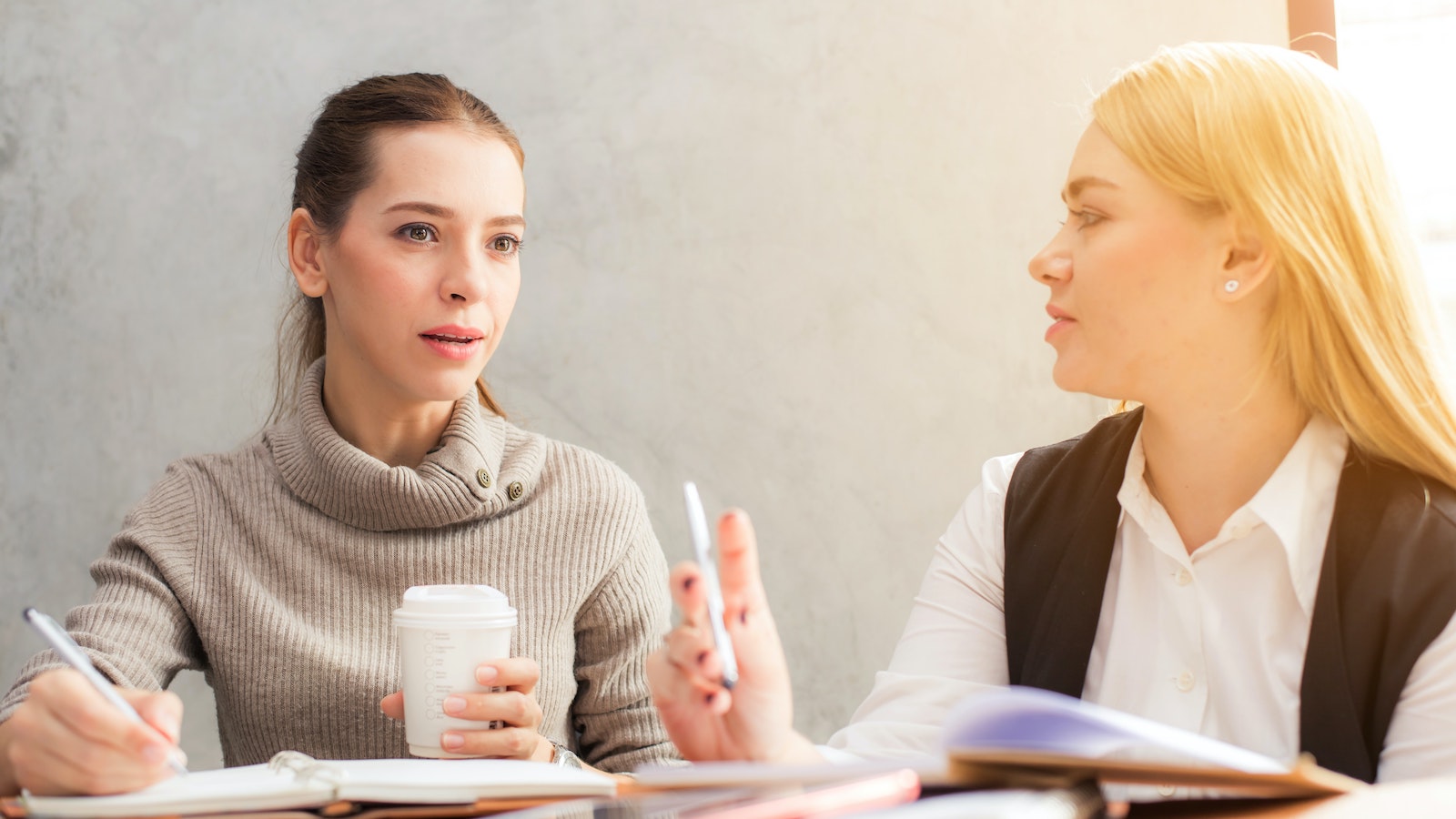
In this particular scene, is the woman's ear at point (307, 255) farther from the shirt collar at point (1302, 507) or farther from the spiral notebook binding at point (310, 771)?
the shirt collar at point (1302, 507)

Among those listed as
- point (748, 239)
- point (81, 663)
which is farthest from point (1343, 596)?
point (748, 239)

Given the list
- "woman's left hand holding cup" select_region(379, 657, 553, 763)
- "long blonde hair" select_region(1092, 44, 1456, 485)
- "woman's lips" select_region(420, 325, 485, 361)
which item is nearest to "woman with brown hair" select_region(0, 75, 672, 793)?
"woman's lips" select_region(420, 325, 485, 361)

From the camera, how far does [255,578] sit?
1438mm

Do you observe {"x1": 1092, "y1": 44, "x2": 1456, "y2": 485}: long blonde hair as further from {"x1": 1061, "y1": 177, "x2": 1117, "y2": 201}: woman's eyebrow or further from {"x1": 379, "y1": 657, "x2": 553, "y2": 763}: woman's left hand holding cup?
{"x1": 379, "y1": 657, "x2": 553, "y2": 763}: woman's left hand holding cup

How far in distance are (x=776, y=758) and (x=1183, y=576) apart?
54cm

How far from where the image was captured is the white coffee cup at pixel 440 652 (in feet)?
3.34

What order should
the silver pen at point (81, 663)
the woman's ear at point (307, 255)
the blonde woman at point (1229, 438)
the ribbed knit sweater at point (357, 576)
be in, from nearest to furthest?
the silver pen at point (81, 663), the blonde woman at point (1229, 438), the ribbed knit sweater at point (357, 576), the woman's ear at point (307, 255)

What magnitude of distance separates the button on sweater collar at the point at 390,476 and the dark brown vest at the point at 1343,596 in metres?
0.67

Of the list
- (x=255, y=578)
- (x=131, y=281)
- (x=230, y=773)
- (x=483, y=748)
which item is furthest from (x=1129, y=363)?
(x=131, y=281)

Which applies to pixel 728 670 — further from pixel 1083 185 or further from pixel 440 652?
pixel 1083 185

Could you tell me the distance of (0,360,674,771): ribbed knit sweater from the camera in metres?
1.39

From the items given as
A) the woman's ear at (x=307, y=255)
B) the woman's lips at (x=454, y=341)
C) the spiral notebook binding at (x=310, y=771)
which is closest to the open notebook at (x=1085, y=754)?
the spiral notebook binding at (x=310, y=771)

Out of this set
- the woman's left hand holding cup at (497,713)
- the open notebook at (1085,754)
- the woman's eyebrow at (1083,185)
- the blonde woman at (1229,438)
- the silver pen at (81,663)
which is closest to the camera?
the open notebook at (1085,754)

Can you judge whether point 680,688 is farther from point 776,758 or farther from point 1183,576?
point 1183,576
